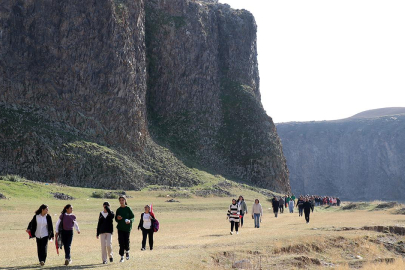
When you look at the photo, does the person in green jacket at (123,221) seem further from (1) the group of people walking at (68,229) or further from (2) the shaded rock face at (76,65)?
(2) the shaded rock face at (76,65)

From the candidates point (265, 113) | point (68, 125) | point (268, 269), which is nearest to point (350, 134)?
point (265, 113)

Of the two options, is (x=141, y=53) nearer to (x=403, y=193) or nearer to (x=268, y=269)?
(x=268, y=269)

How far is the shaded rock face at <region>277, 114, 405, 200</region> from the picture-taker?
586ft

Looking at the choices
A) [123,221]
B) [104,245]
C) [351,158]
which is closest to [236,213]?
[123,221]

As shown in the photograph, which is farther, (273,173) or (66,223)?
(273,173)

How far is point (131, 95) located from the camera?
3445 inches

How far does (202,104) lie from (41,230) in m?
93.5

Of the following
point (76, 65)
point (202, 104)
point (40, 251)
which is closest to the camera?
point (40, 251)

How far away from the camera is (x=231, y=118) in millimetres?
112875

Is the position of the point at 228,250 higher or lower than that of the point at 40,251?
lower

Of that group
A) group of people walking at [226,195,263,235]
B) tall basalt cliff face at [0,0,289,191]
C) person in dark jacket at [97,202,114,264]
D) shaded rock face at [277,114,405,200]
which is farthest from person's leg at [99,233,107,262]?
shaded rock face at [277,114,405,200]

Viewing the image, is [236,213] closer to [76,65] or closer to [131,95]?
[76,65]

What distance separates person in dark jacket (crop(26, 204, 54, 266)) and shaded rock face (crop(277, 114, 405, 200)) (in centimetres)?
16679

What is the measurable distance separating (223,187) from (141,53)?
95.6ft
